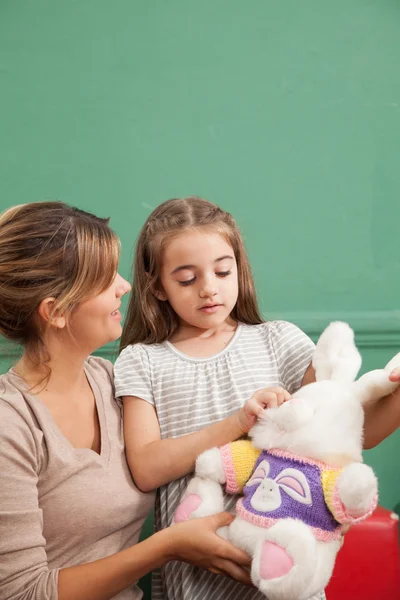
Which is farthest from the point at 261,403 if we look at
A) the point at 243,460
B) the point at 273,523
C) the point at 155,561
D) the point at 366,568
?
the point at 366,568

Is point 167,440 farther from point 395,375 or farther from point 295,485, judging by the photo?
point 395,375

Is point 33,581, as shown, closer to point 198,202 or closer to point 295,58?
point 198,202

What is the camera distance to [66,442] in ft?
4.20

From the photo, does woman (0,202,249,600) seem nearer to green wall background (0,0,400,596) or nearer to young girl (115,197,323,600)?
young girl (115,197,323,600)

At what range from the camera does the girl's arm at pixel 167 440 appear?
120cm

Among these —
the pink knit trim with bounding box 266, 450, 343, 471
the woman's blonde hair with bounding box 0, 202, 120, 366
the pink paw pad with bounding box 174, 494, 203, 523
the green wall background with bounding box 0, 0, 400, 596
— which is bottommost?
the pink paw pad with bounding box 174, 494, 203, 523

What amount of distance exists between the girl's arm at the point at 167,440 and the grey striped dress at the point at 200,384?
0.04 metres

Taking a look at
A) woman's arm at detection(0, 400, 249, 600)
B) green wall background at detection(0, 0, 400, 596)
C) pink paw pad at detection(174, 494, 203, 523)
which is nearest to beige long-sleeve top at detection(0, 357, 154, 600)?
woman's arm at detection(0, 400, 249, 600)

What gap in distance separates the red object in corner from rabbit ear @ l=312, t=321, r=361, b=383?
0.59 m

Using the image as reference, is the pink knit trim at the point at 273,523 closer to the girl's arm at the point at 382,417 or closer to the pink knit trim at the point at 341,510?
the pink knit trim at the point at 341,510

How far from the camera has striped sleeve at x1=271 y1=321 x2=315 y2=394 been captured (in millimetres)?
1391

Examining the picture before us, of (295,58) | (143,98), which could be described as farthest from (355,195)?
(143,98)

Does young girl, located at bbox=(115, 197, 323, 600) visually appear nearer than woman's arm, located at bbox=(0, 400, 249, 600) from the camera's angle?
No

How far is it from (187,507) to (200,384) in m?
0.27
